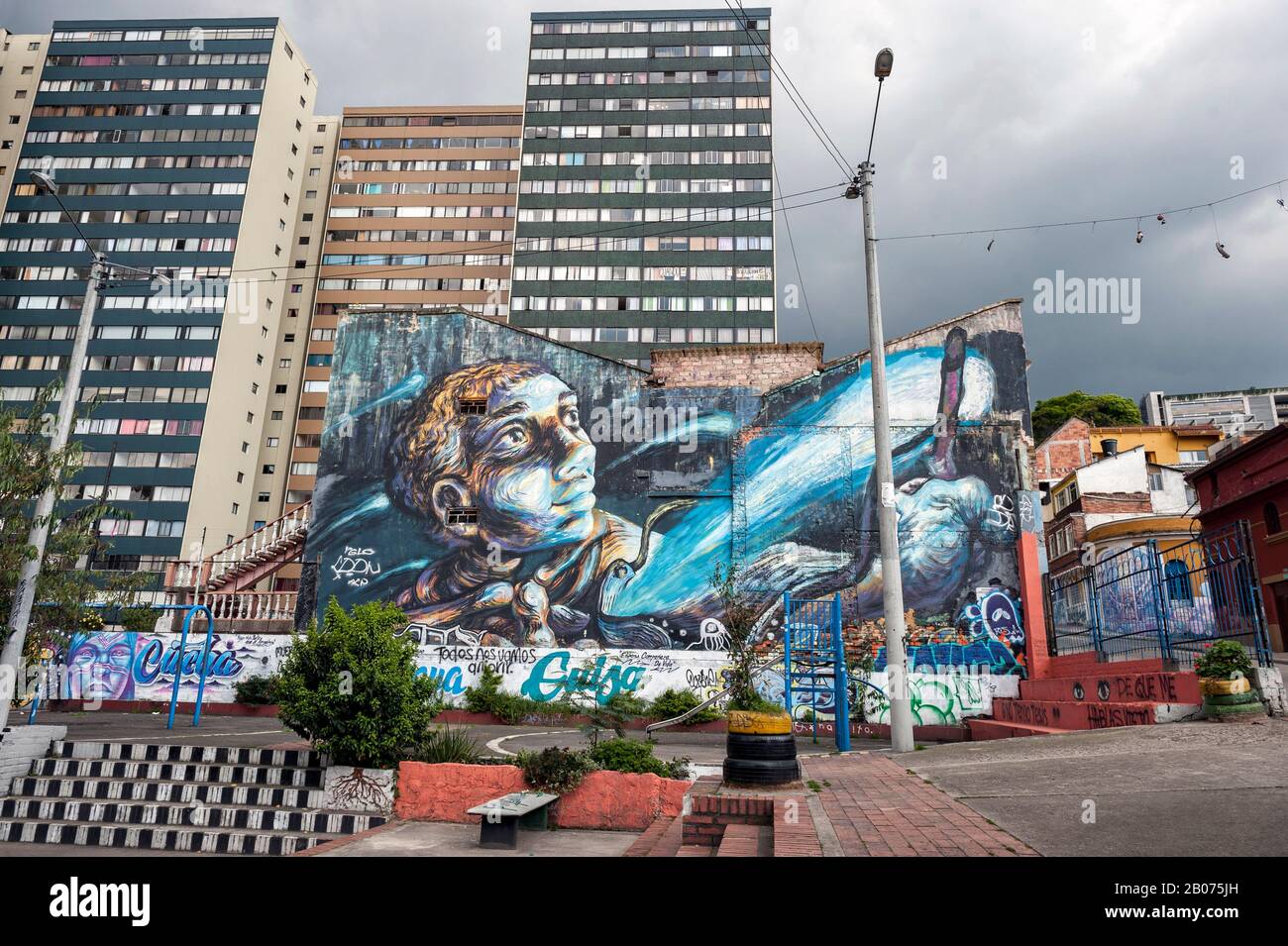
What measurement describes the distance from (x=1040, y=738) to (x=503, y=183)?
66.9m

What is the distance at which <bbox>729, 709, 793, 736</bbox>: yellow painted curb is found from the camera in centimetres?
692

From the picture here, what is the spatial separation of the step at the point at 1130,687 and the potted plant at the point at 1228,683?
190 millimetres

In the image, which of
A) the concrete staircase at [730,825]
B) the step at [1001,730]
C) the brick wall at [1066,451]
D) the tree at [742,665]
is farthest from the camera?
the brick wall at [1066,451]

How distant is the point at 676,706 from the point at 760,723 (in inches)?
483

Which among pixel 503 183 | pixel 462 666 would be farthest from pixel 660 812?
pixel 503 183

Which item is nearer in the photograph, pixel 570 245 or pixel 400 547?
pixel 400 547

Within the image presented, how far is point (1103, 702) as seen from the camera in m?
10.0

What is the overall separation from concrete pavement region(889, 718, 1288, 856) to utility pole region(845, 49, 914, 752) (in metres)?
1.92

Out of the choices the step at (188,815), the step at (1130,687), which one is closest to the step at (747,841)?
the step at (188,815)

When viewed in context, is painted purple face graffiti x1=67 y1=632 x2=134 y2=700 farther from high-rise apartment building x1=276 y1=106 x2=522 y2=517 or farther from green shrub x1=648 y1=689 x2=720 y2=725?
high-rise apartment building x1=276 y1=106 x2=522 y2=517

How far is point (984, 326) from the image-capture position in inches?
829

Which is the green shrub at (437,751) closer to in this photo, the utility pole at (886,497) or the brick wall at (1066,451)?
the utility pole at (886,497)

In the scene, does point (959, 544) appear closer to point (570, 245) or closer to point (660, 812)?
point (660, 812)

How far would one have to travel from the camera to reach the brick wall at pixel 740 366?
Answer: 21484 mm
